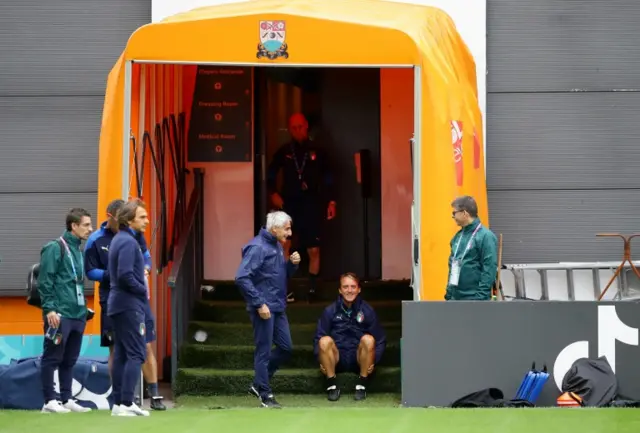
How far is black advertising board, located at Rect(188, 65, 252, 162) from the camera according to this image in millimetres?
15961

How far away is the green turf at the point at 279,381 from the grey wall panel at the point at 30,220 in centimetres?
270

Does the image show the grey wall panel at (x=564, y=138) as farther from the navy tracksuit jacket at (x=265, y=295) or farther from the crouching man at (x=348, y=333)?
the navy tracksuit jacket at (x=265, y=295)

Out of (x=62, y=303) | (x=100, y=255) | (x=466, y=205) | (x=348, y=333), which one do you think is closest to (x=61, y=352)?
(x=62, y=303)

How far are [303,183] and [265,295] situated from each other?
110 inches

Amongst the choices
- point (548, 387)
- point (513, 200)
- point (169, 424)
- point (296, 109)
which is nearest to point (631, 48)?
point (513, 200)

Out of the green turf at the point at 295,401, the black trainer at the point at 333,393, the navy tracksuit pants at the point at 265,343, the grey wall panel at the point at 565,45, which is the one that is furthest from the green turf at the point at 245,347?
the grey wall panel at the point at 565,45

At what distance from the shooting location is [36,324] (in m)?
15.6

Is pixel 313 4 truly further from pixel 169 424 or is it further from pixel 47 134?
pixel 169 424

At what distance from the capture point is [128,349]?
11492mm

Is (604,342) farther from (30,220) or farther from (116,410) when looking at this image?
(30,220)

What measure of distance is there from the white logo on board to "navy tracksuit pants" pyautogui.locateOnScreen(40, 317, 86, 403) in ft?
13.4

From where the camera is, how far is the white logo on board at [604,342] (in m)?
12.5

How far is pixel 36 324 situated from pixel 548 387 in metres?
5.87

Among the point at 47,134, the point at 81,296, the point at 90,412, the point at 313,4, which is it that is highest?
the point at 313,4
